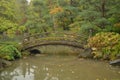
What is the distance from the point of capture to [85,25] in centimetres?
2183

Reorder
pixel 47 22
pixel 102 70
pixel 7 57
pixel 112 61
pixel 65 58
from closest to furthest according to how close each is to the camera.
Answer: pixel 102 70 → pixel 112 61 → pixel 7 57 → pixel 65 58 → pixel 47 22

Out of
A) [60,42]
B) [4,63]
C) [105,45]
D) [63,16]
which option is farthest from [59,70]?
[63,16]

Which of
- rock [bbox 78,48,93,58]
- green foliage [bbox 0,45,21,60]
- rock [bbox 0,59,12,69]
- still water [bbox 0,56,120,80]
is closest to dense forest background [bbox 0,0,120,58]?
rock [bbox 78,48,93,58]

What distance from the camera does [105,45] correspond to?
64.7 feet

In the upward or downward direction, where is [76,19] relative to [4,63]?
upward

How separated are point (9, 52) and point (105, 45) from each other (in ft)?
23.5

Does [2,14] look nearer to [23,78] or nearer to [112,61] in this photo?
[23,78]

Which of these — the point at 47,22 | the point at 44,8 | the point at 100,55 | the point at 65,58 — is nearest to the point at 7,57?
the point at 65,58

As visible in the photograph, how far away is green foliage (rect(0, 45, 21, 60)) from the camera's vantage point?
19.3m

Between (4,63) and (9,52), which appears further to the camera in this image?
(9,52)

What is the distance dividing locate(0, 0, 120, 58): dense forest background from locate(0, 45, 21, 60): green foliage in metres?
1.06

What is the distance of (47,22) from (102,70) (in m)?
15.7

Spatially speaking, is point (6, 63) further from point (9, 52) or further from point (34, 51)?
point (34, 51)

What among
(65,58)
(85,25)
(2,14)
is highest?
(2,14)
